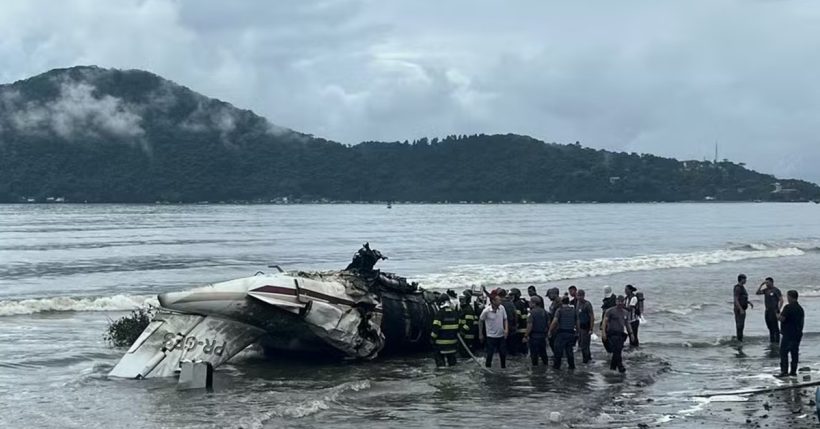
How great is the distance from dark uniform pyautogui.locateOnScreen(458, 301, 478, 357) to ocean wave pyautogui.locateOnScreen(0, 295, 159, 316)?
14.0 m

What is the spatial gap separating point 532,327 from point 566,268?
3072 cm

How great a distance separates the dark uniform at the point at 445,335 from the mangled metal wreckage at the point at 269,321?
1.61 m

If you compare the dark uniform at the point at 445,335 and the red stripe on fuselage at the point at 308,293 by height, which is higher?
the red stripe on fuselage at the point at 308,293

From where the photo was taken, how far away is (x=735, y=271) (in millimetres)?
48469

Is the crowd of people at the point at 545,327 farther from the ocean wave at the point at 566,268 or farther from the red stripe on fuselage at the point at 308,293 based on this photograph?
the ocean wave at the point at 566,268

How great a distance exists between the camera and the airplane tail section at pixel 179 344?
19000 mm

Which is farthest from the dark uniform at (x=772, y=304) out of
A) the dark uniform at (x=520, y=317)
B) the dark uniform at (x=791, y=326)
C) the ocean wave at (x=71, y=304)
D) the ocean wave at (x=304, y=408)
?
the ocean wave at (x=71, y=304)

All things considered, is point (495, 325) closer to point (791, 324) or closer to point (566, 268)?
point (791, 324)

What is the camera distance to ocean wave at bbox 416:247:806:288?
143 ft

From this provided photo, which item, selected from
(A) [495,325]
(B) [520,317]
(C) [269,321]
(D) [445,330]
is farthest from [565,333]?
(C) [269,321]

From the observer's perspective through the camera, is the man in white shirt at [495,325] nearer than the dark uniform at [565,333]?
No

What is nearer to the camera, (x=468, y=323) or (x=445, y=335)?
(x=445, y=335)

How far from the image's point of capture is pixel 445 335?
64.4ft

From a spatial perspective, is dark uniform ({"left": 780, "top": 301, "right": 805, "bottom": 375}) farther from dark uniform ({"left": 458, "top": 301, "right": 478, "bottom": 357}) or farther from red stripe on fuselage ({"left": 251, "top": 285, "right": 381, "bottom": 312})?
red stripe on fuselage ({"left": 251, "top": 285, "right": 381, "bottom": 312})
